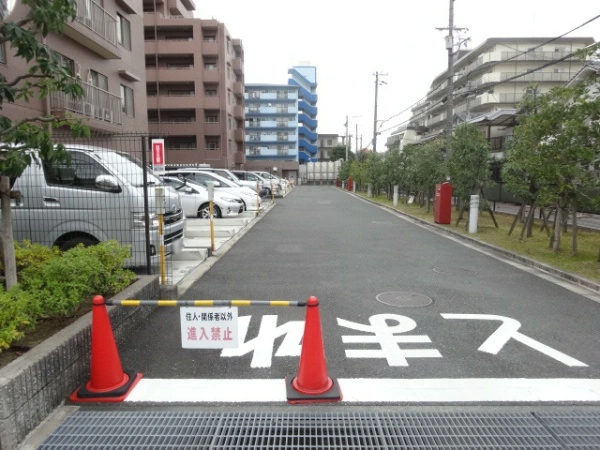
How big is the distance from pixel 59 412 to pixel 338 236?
9.32m

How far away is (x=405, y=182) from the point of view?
23.1 meters

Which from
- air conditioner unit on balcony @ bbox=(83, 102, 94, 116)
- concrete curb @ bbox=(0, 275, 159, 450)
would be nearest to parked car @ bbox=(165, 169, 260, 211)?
air conditioner unit on balcony @ bbox=(83, 102, 94, 116)

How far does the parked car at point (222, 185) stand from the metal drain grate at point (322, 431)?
14.4 m

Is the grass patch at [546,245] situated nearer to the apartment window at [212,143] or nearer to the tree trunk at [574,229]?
the tree trunk at [574,229]

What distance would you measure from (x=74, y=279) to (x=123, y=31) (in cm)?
1826

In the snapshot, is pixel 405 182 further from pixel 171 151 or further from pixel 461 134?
pixel 171 151

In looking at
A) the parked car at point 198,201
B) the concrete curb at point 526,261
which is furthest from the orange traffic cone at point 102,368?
the parked car at point 198,201

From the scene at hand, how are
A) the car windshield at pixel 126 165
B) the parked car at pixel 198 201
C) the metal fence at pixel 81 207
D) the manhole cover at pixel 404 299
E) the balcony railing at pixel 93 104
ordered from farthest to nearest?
the parked car at pixel 198 201 < the balcony railing at pixel 93 104 < the car windshield at pixel 126 165 < the metal fence at pixel 81 207 < the manhole cover at pixel 404 299

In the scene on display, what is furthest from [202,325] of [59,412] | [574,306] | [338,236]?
[338,236]

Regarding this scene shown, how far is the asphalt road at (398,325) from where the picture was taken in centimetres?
381

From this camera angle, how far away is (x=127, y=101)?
761 inches

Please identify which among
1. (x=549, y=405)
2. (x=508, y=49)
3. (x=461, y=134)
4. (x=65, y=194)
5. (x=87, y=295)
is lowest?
(x=549, y=405)

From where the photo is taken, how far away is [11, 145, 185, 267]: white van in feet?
21.3

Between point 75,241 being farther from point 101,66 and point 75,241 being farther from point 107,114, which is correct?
point 101,66
